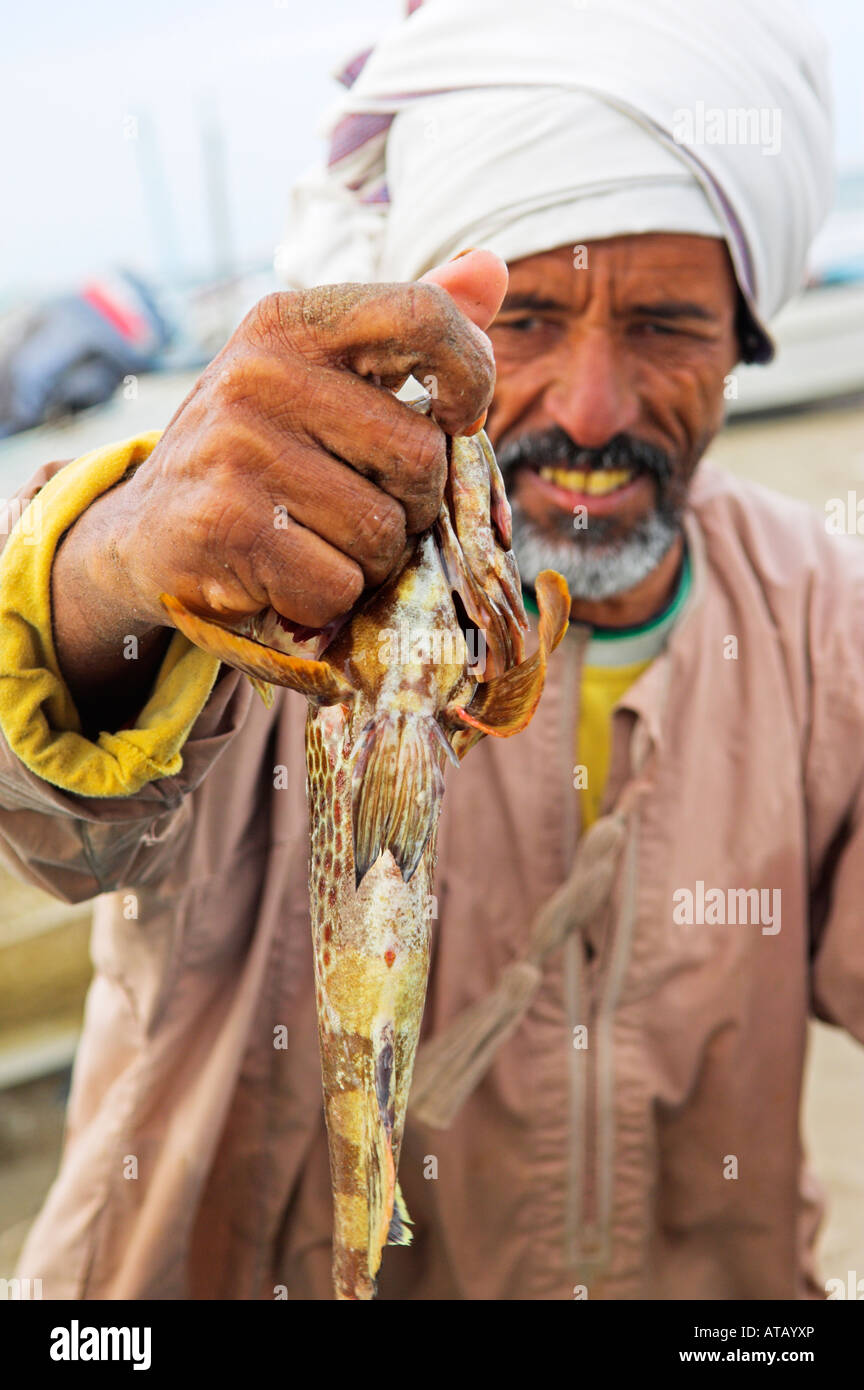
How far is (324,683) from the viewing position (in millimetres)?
920

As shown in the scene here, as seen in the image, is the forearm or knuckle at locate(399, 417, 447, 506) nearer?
knuckle at locate(399, 417, 447, 506)

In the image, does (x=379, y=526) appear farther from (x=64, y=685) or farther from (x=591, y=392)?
(x=591, y=392)

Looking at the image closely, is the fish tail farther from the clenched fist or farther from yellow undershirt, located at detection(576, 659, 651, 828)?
yellow undershirt, located at detection(576, 659, 651, 828)

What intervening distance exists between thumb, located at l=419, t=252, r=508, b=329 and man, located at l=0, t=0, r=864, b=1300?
0.80 meters

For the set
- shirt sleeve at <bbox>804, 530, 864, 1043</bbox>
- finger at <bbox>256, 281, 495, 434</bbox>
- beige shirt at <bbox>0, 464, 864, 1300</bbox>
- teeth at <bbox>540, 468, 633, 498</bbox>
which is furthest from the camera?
shirt sleeve at <bbox>804, 530, 864, 1043</bbox>

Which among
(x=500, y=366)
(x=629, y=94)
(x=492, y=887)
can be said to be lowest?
(x=492, y=887)

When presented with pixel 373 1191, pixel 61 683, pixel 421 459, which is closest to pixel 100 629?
pixel 61 683

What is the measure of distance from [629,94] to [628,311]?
0.36 metres

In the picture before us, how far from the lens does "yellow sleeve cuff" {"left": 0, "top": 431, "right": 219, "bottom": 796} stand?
1.08m

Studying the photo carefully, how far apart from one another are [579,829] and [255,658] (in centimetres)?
138

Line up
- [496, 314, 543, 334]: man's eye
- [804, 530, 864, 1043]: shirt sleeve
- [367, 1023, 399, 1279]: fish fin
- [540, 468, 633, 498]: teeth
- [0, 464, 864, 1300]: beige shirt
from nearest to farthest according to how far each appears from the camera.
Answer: [367, 1023, 399, 1279]: fish fin → [0, 464, 864, 1300]: beige shirt → [496, 314, 543, 334]: man's eye → [540, 468, 633, 498]: teeth → [804, 530, 864, 1043]: shirt sleeve

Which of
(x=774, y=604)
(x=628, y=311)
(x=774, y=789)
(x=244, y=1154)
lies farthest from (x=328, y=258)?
(x=244, y=1154)

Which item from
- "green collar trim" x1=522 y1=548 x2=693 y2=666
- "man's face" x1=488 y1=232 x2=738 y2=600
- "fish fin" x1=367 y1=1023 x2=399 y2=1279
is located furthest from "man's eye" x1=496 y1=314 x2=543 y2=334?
"fish fin" x1=367 y1=1023 x2=399 y2=1279
